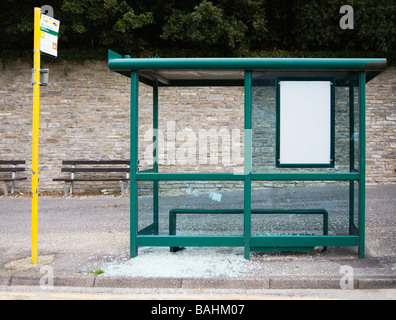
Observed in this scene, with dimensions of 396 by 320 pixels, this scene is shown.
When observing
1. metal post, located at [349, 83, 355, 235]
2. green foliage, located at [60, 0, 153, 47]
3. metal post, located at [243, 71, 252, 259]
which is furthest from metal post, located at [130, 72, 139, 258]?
green foliage, located at [60, 0, 153, 47]

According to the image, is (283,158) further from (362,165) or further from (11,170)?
(11,170)

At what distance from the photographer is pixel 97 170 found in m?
11.8

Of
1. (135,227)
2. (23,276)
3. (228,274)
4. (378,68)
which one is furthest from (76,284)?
(378,68)

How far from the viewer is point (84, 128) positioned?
12281 millimetres

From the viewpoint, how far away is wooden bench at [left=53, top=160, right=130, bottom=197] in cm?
1171

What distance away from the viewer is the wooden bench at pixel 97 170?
1171 centimetres

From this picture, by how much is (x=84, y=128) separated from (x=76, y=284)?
8.29 m

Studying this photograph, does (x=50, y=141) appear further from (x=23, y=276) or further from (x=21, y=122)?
(x=23, y=276)

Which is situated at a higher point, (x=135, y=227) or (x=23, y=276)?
(x=135, y=227)

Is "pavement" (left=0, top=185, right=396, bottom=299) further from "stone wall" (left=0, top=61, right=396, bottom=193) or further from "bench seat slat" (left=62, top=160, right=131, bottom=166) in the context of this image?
"stone wall" (left=0, top=61, right=396, bottom=193)

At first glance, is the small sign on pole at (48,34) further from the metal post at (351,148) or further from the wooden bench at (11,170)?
the wooden bench at (11,170)

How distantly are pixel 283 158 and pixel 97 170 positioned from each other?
24.2ft

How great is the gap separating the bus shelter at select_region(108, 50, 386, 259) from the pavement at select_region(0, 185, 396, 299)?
0.23 meters
